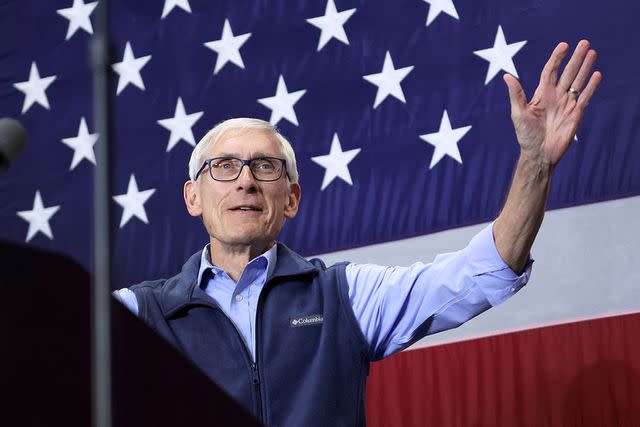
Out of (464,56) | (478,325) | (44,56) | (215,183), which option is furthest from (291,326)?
(44,56)

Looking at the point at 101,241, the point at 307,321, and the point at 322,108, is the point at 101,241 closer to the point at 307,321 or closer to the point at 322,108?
the point at 307,321

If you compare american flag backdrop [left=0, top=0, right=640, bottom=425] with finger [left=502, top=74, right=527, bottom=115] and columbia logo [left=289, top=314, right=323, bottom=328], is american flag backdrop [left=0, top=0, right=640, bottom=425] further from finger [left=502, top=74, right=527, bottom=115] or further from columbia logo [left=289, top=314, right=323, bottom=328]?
finger [left=502, top=74, right=527, bottom=115]

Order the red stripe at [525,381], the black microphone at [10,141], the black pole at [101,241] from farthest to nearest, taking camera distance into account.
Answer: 1. the red stripe at [525,381]
2. the black microphone at [10,141]
3. the black pole at [101,241]

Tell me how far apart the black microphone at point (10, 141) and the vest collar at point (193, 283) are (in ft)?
3.60

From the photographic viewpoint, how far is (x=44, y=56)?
3.80 metres

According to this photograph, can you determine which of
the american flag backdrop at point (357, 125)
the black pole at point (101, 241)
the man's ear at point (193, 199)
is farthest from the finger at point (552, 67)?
the black pole at point (101, 241)

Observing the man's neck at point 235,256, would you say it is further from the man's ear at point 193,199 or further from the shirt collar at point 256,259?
the man's ear at point 193,199

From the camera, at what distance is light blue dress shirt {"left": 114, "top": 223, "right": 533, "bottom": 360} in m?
1.89

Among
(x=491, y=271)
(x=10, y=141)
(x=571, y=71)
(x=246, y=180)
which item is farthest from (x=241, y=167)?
(x=10, y=141)

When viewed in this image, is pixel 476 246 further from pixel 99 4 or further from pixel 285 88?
pixel 285 88

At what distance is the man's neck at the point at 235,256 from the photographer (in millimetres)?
2074

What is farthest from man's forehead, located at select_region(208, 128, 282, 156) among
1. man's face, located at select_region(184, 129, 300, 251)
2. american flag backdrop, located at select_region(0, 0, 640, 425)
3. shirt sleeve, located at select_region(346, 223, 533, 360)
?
american flag backdrop, located at select_region(0, 0, 640, 425)

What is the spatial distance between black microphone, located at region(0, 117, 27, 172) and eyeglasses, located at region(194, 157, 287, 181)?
4.12ft

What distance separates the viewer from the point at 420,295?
77.4 inches
